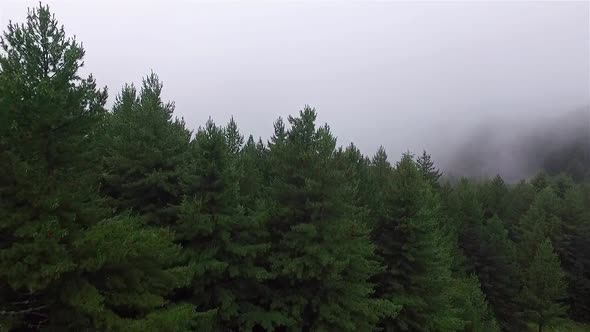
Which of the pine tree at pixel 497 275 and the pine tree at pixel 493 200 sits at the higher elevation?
the pine tree at pixel 493 200

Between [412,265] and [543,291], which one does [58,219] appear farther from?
[543,291]

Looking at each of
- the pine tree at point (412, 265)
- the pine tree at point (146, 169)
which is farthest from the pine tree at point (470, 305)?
the pine tree at point (146, 169)

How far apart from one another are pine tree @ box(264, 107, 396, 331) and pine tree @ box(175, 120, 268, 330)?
46.5 inches

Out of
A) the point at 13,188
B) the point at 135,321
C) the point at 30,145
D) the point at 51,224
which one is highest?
the point at 30,145

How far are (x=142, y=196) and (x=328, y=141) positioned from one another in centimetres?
785

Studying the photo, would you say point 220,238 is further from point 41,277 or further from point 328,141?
point 41,277

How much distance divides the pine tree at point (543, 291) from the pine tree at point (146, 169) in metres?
33.1

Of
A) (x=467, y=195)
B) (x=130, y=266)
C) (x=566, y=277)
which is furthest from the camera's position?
(x=566, y=277)

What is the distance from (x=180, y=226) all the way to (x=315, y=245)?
5155mm

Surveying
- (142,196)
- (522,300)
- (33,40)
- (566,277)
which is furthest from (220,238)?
(566,277)

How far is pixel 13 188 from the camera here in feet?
29.8

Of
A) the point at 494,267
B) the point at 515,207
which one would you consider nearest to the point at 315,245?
the point at 494,267

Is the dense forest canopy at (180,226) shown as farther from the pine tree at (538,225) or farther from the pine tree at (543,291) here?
the pine tree at (538,225)

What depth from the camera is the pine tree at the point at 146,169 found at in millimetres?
16016
